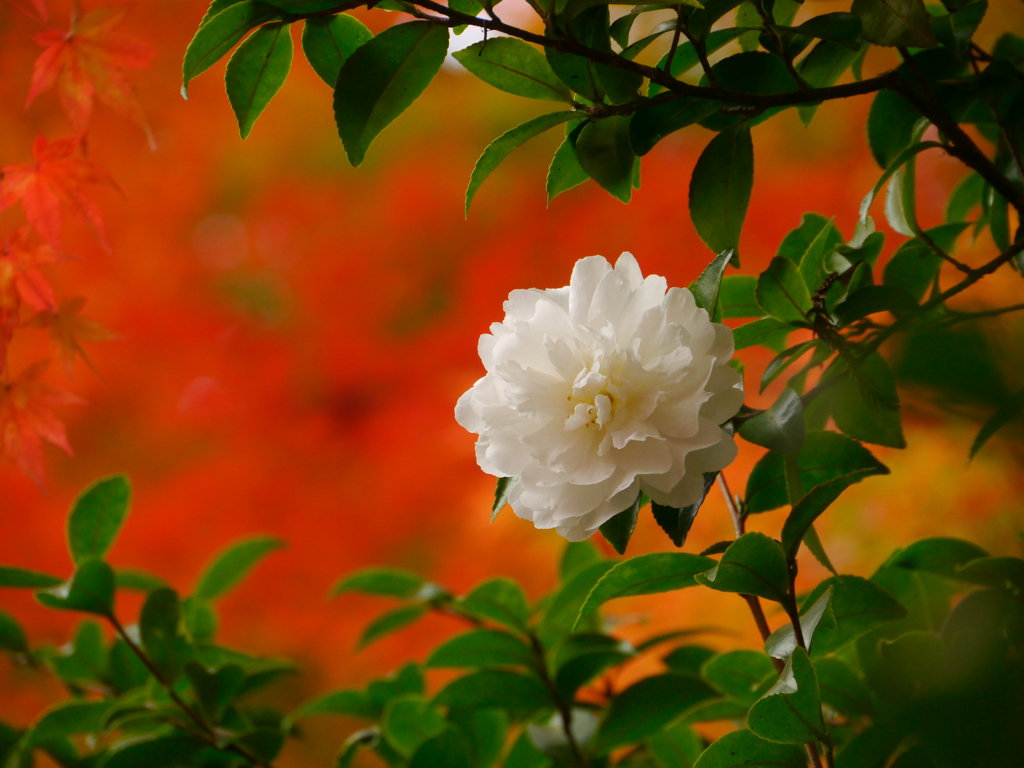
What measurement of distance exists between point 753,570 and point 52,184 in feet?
2.63

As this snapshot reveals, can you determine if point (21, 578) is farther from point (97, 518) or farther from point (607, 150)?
point (607, 150)

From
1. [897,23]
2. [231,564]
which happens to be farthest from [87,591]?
[897,23]

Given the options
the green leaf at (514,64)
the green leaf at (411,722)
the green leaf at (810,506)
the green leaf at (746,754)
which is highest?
the green leaf at (514,64)

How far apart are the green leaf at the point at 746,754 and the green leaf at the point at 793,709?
0.03 meters

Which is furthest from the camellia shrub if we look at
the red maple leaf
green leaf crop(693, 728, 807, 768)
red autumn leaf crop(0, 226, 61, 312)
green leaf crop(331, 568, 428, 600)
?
the red maple leaf

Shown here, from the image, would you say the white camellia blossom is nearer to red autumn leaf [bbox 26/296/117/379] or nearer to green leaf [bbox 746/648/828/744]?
green leaf [bbox 746/648/828/744]

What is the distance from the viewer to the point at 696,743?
2.08 feet

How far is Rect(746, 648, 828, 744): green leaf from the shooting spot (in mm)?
315

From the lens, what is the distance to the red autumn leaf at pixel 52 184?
753mm

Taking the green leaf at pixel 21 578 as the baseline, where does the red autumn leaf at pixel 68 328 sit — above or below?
above

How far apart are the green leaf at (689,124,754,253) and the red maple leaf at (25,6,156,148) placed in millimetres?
637

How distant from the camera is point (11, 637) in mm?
775

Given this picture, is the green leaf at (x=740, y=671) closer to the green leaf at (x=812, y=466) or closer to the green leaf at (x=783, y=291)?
the green leaf at (x=812, y=466)

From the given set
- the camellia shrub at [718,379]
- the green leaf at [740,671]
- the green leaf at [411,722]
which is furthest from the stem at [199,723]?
the green leaf at [740,671]
